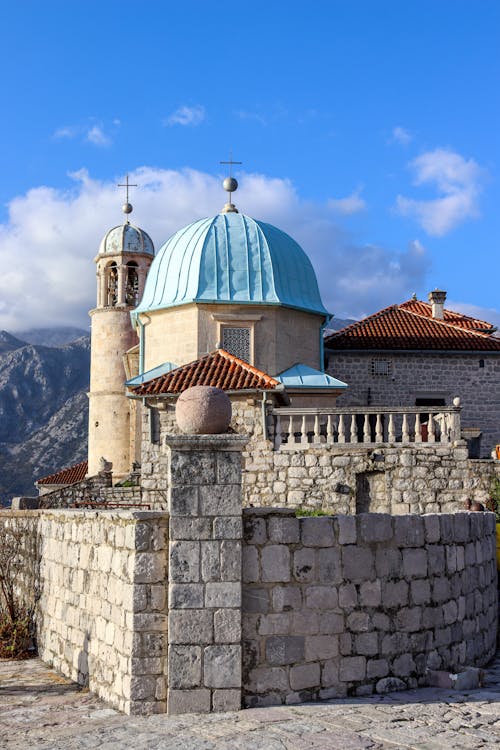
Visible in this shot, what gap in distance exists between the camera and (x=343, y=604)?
311 inches

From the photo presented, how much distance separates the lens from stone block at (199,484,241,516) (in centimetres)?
745

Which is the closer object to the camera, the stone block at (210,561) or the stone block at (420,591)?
the stone block at (210,561)

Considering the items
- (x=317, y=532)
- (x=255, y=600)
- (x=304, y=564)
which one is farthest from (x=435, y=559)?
(x=255, y=600)

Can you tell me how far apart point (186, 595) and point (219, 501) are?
849mm

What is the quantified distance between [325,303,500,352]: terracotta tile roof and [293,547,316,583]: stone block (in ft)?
64.8

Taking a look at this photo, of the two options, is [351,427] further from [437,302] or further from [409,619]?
[437,302]

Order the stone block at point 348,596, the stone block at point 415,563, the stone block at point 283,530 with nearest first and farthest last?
the stone block at point 283,530 < the stone block at point 348,596 < the stone block at point 415,563

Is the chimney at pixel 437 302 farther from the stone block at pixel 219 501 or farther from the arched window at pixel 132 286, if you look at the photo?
the stone block at pixel 219 501

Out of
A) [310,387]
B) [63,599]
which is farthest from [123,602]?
[310,387]

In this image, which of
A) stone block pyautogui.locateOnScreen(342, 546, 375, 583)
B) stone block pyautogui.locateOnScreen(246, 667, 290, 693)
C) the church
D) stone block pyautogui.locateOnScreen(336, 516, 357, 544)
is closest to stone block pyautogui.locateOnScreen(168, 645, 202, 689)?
stone block pyautogui.locateOnScreen(246, 667, 290, 693)

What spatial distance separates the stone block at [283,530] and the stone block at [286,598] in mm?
414

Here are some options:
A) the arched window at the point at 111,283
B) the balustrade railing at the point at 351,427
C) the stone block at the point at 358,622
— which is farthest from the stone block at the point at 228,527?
the arched window at the point at 111,283

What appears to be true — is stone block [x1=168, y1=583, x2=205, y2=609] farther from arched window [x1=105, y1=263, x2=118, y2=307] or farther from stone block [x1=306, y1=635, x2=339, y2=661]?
arched window [x1=105, y1=263, x2=118, y2=307]

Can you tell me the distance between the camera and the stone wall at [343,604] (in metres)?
7.54
